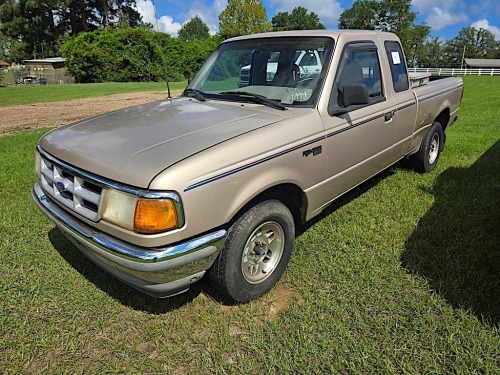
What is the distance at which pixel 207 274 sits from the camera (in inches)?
98.9

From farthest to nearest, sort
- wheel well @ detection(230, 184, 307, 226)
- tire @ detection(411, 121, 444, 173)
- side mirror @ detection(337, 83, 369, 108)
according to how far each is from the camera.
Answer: tire @ detection(411, 121, 444, 173)
side mirror @ detection(337, 83, 369, 108)
wheel well @ detection(230, 184, 307, 226)

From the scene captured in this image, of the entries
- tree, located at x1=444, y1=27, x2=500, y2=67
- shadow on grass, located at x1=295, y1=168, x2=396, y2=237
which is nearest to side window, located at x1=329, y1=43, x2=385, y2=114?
shadow on grass, located at x1=295, y1=168, x2=396, y2=237

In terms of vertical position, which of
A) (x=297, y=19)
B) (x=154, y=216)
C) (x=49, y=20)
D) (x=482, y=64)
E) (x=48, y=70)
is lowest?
(x=154, y=216)

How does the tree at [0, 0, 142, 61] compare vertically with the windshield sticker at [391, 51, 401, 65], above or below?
above

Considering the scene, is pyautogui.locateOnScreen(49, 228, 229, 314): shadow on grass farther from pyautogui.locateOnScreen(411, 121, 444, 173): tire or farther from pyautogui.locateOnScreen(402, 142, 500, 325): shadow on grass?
pyautogui.locateOnScreen(411, 121, 444, 173): tire

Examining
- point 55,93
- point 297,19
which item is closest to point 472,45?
point 297,19

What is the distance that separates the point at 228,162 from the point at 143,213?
0.59m

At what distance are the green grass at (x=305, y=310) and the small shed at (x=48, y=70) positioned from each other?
38.9 meters

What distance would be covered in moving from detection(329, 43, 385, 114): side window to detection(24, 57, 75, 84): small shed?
38797 mm

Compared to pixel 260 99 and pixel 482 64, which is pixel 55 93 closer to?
pixel 260 99

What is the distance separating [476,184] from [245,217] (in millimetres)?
3701

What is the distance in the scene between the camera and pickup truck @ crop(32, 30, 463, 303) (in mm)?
2104

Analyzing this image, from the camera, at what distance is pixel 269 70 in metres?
3.45

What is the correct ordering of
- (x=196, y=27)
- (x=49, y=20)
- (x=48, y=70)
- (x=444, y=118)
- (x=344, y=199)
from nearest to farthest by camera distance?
(x=344, y=199) < (x=444, y=118) < (x=48, y=70) < (x=49, y=20) < (x=196, y=27)
